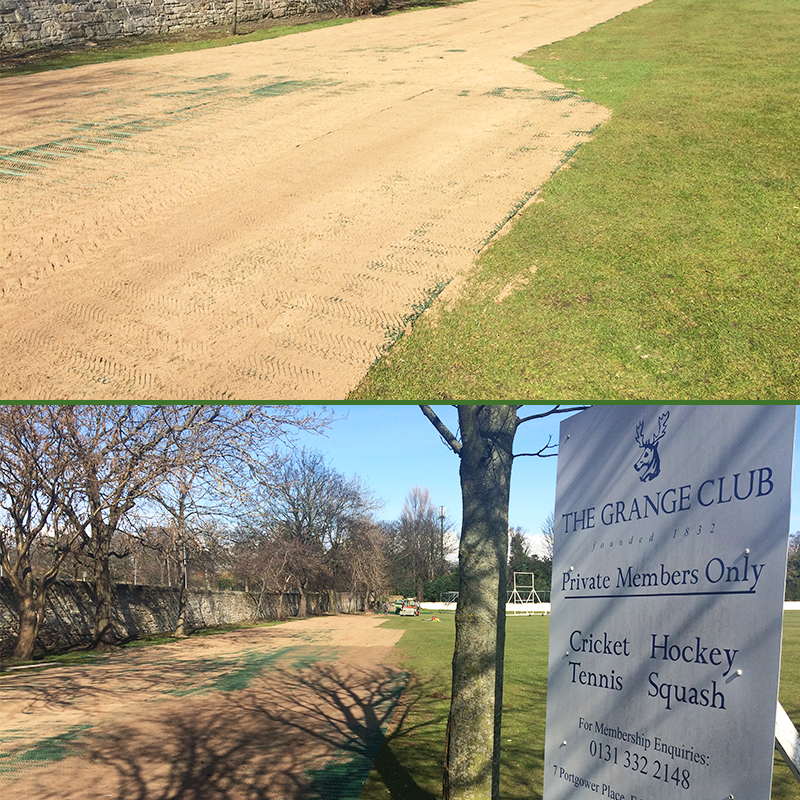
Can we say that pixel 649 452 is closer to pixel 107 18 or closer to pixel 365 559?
pixel 107 18

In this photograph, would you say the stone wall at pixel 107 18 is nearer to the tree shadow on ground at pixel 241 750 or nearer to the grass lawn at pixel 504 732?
the tree shadow on ground at pixel 241 750

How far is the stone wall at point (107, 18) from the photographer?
63.6 feet

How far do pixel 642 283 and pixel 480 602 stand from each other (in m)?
3.43

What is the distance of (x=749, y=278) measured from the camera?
724cm

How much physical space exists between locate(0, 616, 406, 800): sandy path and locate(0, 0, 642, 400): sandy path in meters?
3.95

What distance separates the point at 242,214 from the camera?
29.0 ft

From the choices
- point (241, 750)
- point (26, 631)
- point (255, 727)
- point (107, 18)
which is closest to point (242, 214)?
point (241, 750)

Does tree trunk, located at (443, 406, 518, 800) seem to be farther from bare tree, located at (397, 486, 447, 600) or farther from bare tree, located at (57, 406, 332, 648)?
bare tree, located at (397, 486, 447, 600)

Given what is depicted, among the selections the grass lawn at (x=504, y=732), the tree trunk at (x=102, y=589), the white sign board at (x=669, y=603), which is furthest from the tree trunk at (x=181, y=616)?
the white sign board at (x=669, y=603)

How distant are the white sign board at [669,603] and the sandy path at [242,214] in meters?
2.51

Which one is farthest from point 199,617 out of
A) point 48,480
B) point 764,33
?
point 764,33

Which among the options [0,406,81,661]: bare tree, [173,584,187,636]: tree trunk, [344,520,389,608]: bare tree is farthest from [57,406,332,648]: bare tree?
[344,520,389,608]: bare tree

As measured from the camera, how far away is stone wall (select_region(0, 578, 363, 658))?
14.8m

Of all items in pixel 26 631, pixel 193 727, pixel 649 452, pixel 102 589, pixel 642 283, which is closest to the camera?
pixel 649 452
